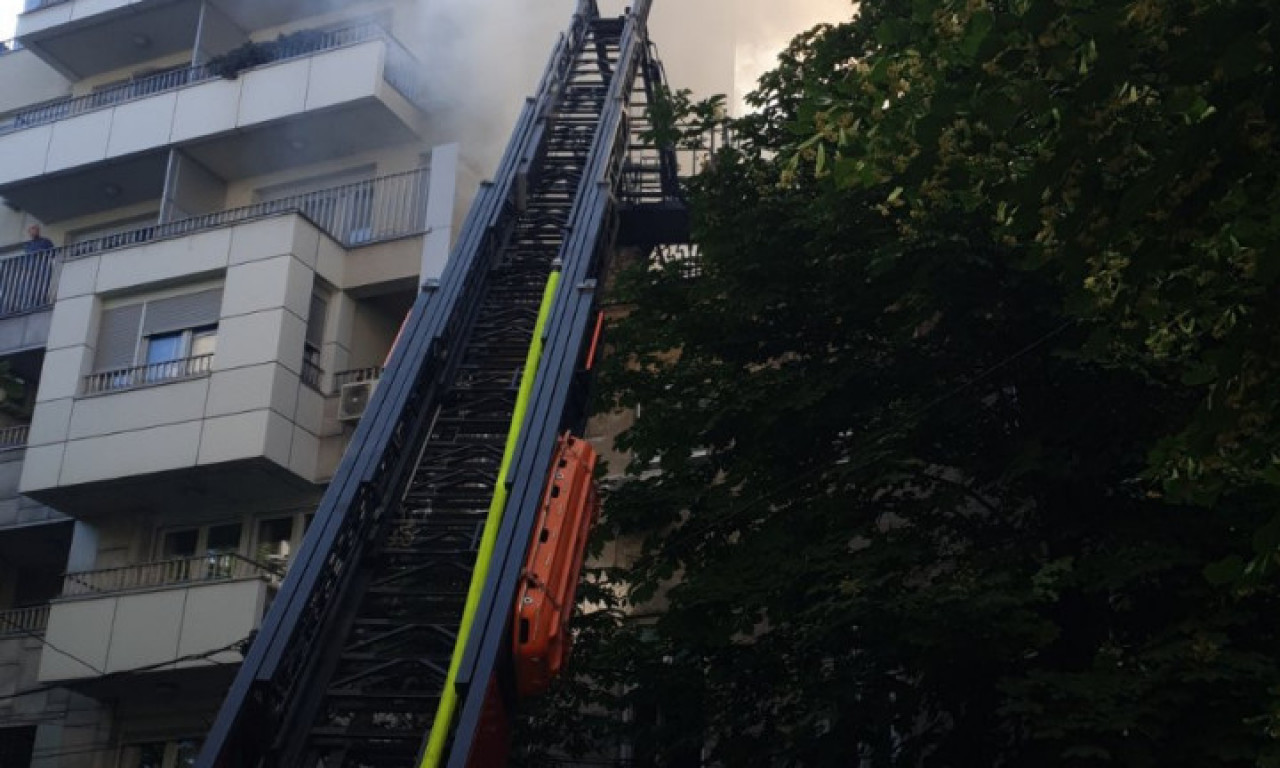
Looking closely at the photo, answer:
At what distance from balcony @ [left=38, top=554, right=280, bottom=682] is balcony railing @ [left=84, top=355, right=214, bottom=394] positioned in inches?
107

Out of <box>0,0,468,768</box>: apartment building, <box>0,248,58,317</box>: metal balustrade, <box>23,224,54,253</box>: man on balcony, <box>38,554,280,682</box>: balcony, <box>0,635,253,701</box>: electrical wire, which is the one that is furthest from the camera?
<box>23,224,54,253</box>: man on balcony

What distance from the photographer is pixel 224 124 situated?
91.7ft

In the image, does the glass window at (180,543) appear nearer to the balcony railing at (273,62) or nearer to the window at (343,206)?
the window at (343,206)

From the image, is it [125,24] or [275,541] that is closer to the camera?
[275,541]

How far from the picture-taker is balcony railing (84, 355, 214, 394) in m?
24.1

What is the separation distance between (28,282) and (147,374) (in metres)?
4.94

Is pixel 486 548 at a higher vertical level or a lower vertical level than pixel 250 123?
lower

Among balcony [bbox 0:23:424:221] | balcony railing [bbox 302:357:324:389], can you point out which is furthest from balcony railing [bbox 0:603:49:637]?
balcony [bbox 0:23:424:221]

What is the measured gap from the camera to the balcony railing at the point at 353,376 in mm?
24688

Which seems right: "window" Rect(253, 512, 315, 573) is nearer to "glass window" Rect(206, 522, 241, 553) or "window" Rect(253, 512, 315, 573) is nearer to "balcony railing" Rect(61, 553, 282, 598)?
"balcony railing" Rect(61, 553, 282, 598)

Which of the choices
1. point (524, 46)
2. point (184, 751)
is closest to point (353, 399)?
point (184, 751)

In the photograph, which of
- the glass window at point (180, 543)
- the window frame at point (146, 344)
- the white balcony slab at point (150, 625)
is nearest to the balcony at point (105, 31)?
the window frame at point (146, 344)

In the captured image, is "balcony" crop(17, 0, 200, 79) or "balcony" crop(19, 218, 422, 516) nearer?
"balcony" crop(19, 218, 422, 516)

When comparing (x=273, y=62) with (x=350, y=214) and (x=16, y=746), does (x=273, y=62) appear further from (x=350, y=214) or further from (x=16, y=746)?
(x=16, y=746)
